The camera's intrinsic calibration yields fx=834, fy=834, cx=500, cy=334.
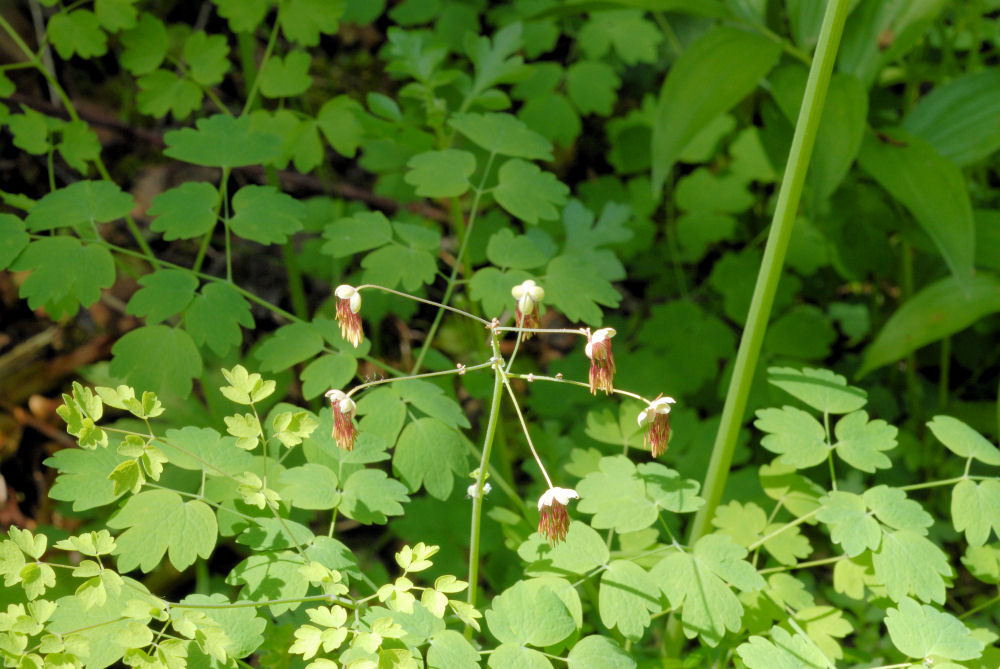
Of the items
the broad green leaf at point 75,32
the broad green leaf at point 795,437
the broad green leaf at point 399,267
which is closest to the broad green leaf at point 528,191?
the broad green leaf at point 399,267

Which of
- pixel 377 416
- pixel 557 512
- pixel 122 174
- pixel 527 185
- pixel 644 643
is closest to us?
pixel 557 512

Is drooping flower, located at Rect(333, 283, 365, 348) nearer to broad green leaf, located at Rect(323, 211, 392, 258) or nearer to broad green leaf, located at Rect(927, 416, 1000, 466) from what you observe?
broad green leaf, located at Rect(323, 211, 392, 258)

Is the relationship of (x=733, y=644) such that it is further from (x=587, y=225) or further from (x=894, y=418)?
(x=894, y=418)

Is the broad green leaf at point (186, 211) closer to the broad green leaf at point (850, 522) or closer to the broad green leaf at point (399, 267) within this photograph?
the broad green leaf at point (399, 267)

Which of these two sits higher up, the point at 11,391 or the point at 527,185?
the point at 527,185

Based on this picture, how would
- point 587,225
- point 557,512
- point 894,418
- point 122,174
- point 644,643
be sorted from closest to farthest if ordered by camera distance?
point 557,512 < point 644,643 < point 587,225 < point 894,418 < point 122,174

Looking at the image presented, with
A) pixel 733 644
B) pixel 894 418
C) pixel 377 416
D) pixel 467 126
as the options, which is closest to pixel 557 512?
pixel 377 416
